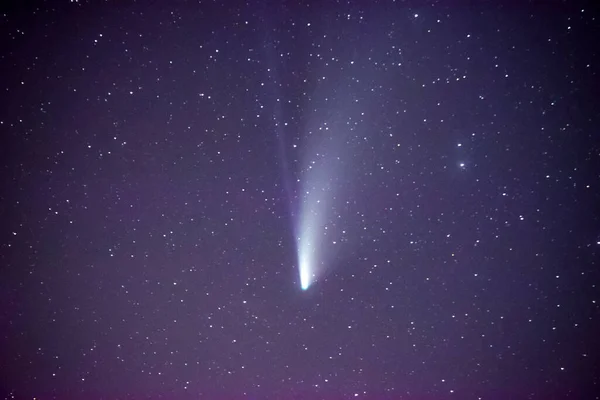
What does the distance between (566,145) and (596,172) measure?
0.24 ft

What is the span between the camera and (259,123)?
0.63 metres

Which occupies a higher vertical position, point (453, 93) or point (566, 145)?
point (453, 93)

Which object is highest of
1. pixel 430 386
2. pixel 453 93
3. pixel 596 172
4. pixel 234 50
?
pixel 234 50

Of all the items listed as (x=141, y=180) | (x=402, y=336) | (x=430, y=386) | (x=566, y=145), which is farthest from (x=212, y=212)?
(x=566, y=145)

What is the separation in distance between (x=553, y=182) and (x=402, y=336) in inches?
15.4

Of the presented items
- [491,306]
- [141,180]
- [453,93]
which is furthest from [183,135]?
[491,306]

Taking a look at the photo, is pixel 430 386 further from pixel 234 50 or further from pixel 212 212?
pixel 234 50

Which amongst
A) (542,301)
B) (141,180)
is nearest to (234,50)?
(141,180)

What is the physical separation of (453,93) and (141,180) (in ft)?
1.94

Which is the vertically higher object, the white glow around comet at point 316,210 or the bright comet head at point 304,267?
the white glow around comet at point 316,210

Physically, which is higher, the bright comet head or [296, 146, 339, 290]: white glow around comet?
[296, 146, 339, 290]: white glow around comet

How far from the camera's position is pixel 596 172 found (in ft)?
2.00

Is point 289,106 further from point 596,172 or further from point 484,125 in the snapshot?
point 596,172

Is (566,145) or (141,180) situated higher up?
(141,180)
